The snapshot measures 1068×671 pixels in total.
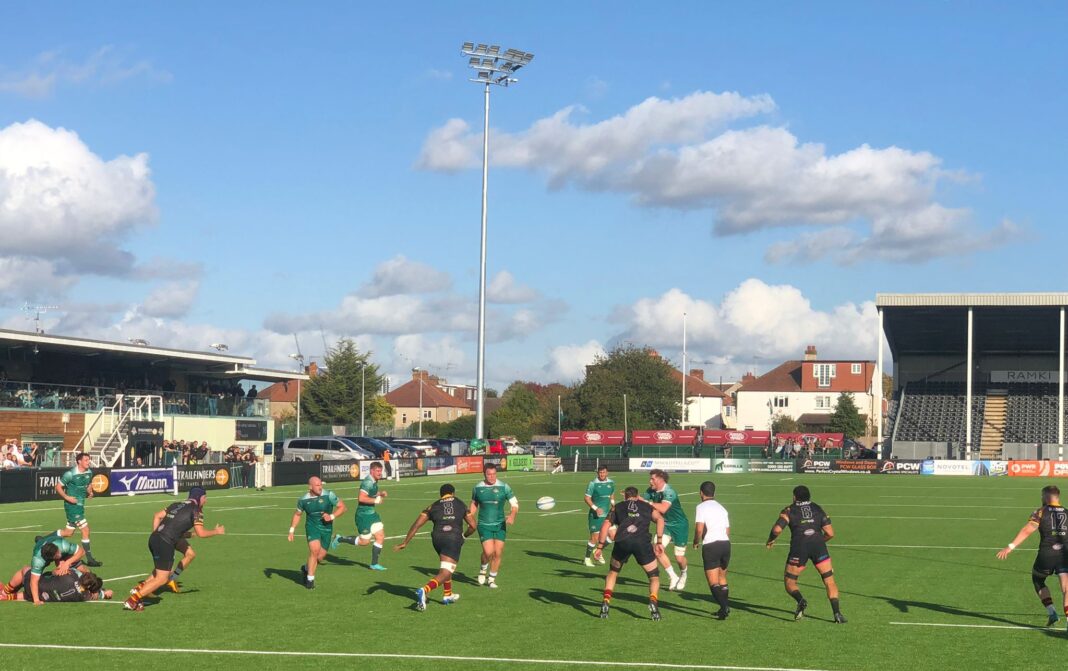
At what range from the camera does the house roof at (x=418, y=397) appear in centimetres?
15562

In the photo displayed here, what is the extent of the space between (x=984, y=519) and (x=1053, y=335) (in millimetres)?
55005

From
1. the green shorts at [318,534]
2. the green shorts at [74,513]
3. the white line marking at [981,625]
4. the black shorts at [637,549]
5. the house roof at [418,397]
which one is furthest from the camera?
the house roof at [418,397]

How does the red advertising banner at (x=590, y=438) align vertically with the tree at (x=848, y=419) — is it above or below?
below

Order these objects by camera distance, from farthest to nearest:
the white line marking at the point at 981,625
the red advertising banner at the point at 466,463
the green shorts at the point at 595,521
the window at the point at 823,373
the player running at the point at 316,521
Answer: the window at the point at 823,373, the red advertising banner at the point at 466,463, the green shorts at the point at 595,521, the player running at the point at 316,521, the white line marking at the point at 981,625

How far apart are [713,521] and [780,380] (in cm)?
11830

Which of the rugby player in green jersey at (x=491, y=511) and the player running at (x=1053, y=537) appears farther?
the rugby player in green jersey at (x=491, y=511)

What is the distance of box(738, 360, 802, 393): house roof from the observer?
130625 millimetres

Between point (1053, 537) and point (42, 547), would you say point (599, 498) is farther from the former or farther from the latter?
point (42, 547)

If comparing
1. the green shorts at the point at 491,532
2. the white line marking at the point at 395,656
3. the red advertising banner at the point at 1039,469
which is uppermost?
the green shorts at the point at 491,532

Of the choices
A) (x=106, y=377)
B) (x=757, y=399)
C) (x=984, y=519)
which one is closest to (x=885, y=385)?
(x=757, y=399)

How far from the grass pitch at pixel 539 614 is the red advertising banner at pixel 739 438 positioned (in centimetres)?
5981

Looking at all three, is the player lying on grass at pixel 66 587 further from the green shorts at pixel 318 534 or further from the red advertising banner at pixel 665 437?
the red advertising banner at pixel 665 437

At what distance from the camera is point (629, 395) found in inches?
4668

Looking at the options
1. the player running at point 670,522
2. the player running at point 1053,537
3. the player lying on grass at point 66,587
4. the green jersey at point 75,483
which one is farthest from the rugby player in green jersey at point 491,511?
the green jersey at point 75,483
